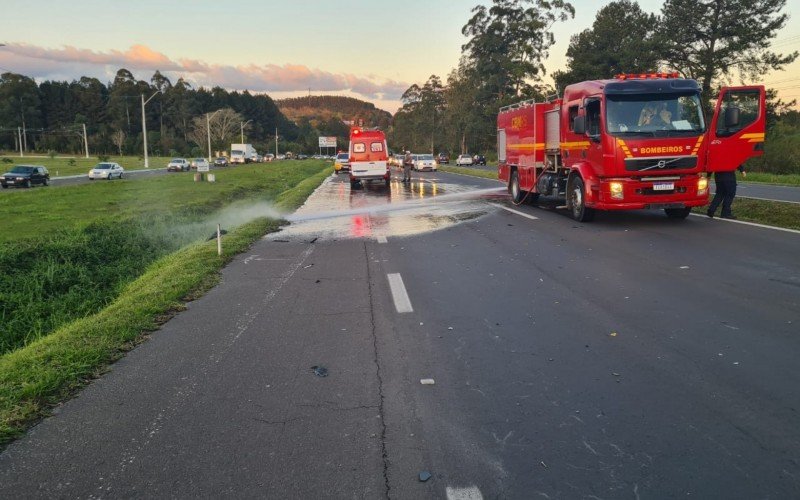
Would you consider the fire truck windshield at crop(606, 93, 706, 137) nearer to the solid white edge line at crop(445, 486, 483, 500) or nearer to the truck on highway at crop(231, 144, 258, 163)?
the solid white edge line at crop(445, 486, 483, 500)

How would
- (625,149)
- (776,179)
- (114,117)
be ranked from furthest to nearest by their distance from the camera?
(114,117) → (776,179) → (625,149)

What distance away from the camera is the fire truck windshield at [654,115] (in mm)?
12898

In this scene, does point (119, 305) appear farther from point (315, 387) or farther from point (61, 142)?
point (61, 142)

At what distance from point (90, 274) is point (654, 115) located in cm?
1309

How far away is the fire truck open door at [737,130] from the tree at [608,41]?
49814 millimetres

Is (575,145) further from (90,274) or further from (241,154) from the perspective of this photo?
(241,154)

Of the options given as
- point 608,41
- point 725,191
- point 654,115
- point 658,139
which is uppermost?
point 608,41

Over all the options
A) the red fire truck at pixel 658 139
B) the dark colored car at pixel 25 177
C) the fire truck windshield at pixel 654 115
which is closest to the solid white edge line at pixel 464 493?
the red fire truck at pixel 658 139

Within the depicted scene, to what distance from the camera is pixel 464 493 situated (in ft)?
A: 10.5

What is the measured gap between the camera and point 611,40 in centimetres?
6319

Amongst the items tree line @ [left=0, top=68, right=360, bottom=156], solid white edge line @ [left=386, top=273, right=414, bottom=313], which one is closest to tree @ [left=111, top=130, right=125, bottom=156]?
tree line @ [left=0, top=68, right=360, bottom=156]

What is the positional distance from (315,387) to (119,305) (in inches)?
180

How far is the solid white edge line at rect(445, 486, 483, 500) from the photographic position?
3148 millimetres

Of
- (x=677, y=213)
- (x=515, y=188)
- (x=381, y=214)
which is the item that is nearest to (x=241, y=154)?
(x=515, y=188)
